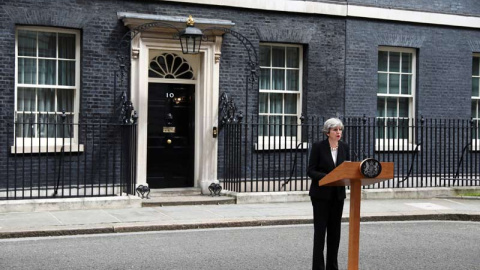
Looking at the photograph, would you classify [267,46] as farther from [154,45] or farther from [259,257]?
[259,257]

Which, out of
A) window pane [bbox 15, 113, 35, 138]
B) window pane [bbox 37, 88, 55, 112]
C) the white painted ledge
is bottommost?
window pane [bbox 15, 113, 35, 138]

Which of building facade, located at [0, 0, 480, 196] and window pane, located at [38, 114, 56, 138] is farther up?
building facade, located at [0, 0, 480, 196]

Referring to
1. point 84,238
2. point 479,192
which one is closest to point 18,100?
point 84,238

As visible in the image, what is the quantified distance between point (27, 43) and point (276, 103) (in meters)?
5.33

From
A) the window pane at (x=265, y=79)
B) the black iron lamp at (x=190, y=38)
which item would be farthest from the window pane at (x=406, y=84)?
the black iron lamp at (x=190, y=38)

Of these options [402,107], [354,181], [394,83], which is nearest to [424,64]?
[394,83]

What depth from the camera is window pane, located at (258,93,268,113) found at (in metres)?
15.8

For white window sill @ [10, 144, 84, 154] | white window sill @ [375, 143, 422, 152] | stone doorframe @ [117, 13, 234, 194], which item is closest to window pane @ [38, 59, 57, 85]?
white window sill @ [10, 144, 84, 154]

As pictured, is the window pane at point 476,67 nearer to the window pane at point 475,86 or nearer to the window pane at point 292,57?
the window pane at point 475,86

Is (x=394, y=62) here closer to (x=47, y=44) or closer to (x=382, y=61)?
(x=382, y=61)

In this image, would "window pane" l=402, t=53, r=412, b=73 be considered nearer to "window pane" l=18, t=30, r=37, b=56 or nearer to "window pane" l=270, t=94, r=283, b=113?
"window pane" l=270, t=94, r=283, b=113

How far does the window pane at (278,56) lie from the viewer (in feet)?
52.1

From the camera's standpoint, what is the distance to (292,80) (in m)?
16.1

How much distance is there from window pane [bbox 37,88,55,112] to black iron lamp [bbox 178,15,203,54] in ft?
8.50
